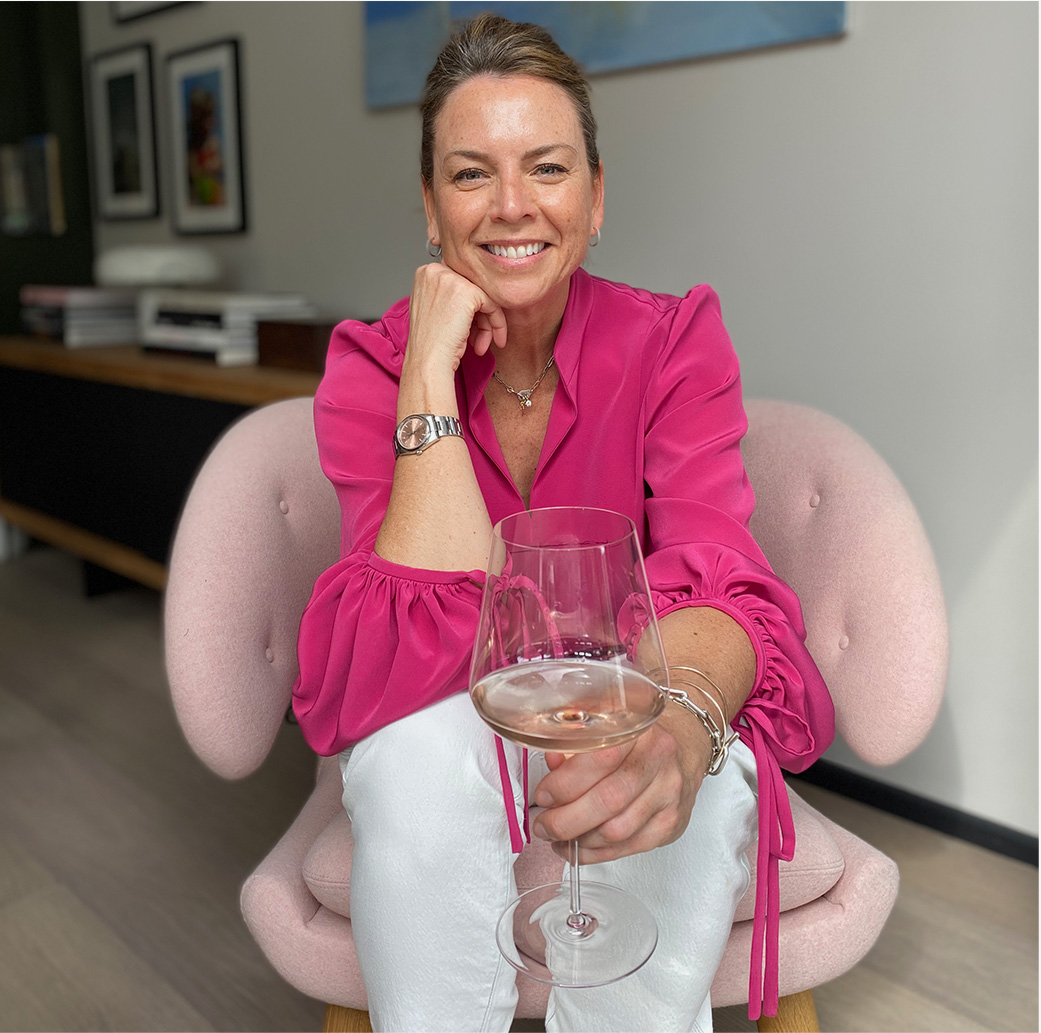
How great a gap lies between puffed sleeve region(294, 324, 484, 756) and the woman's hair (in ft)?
1.59

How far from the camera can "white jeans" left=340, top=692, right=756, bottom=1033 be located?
1.00 metres

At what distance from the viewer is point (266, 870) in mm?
1198

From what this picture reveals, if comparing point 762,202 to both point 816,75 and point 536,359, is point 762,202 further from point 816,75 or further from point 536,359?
point 536,359

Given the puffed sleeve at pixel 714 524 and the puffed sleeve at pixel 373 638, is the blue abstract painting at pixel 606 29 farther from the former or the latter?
the puffed sleeve at pixel 373 638

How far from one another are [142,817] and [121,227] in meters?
2.46

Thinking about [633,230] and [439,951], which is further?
[633,230]

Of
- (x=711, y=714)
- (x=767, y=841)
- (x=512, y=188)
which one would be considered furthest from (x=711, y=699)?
(x=512, y=188)

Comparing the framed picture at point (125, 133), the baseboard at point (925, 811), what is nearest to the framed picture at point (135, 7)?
the framed picture at point (125, 133)

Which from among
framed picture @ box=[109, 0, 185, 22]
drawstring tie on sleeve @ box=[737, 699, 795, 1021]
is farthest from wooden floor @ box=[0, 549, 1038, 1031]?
framed picture @ box=[109, 0, 185, 22]

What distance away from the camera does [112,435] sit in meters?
2.93

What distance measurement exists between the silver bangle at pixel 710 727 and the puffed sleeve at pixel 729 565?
0.36 feet

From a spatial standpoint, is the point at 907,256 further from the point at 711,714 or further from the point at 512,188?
the point at 711,714

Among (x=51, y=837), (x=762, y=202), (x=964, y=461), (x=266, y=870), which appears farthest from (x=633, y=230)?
(x=51, y=837)

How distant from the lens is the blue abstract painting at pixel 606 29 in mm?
1845
